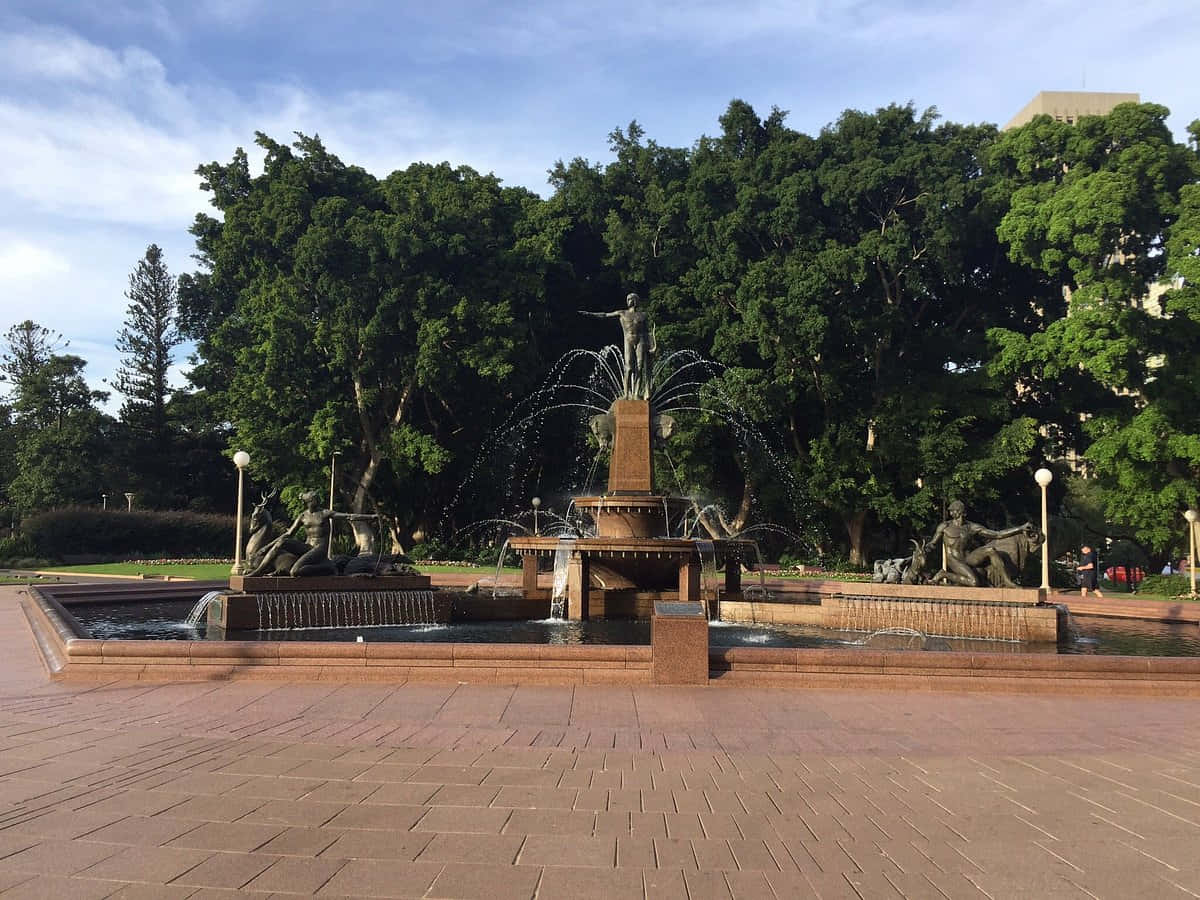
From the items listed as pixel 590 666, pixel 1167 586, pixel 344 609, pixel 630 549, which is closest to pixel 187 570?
pixel 344 609

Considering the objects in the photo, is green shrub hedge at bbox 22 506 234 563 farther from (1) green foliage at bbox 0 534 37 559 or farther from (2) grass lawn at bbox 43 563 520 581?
(2) grass lawn at bbox 43 563 520 581

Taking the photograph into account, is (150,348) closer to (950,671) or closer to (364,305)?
(364,305)

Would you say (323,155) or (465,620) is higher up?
(323,155)

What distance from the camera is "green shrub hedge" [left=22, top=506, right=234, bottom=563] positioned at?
129ft

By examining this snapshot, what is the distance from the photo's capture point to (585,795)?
5816 millimetres

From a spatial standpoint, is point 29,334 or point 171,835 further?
point 29,334

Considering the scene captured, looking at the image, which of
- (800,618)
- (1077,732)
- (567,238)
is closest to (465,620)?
(800,618)

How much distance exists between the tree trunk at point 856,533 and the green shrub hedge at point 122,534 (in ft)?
93.0

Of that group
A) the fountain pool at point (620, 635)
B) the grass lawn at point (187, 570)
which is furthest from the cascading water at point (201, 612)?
the grass lawn at point (187, 570)

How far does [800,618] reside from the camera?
16.8m

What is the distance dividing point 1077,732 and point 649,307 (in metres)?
31.5

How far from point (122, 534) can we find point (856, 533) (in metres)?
32.2

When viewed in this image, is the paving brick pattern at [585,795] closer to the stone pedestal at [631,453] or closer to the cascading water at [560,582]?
the cascading water at [560,582]

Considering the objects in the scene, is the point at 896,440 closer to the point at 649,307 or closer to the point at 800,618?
the point at 649,307
